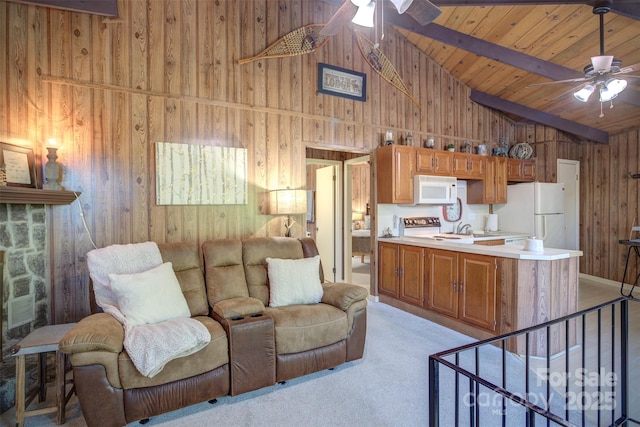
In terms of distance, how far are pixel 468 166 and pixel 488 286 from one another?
7.70ft

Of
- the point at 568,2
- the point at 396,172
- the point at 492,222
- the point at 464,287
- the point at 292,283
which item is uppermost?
the point at 568,2

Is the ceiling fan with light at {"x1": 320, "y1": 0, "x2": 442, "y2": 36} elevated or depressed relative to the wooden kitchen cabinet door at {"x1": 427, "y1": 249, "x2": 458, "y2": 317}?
elevated

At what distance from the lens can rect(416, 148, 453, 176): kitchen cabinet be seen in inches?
178

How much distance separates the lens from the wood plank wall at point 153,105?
2812mm

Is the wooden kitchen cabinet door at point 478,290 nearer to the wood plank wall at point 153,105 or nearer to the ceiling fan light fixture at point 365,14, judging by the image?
the wood plank wall at point 153,105

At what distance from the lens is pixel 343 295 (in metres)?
2.81

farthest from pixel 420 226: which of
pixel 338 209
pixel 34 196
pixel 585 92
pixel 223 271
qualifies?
pixel 34 196

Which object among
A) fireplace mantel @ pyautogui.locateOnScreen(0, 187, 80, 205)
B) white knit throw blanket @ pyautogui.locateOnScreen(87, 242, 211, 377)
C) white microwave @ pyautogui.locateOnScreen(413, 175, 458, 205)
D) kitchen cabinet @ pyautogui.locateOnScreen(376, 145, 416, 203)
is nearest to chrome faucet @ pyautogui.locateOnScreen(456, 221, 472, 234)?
white microwave @ pyautogui.locateOnScreen(413, 175, 458, 205)

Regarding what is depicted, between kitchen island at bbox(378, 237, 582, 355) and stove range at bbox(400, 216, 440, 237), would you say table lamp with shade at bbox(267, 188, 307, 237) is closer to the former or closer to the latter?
kitchen island at bbox(378, 237, 582, 355)

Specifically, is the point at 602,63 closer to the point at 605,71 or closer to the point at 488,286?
the point at 605,71

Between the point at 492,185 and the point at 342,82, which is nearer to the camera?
the point at 342,82

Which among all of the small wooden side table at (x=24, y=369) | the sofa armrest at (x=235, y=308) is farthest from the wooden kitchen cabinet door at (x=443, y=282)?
the small wooden side table at (x=24, y=369)

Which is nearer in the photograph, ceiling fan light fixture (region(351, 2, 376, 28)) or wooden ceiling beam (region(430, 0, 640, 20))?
ceiling fan light fixture (region(351, 2, 376, 28))

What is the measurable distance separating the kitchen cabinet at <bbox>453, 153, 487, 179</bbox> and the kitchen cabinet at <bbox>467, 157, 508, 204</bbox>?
128 mm
